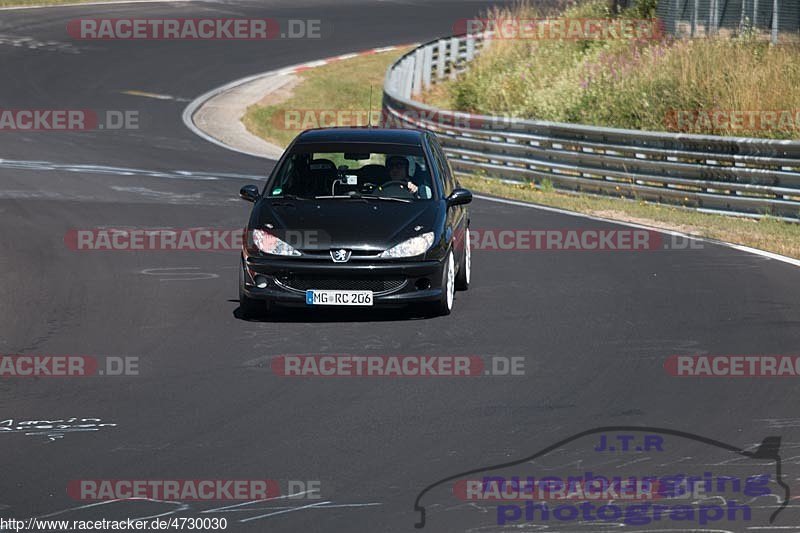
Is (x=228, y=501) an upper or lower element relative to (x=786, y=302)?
upper

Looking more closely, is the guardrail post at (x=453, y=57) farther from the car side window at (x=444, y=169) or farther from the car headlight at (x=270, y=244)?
the car headlight at (x=270, y=244)

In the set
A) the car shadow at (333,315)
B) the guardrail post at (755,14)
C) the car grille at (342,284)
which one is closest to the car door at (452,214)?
the car shadow at (333,315)

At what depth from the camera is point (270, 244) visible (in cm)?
1211

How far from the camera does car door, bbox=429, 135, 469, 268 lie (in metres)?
12.9

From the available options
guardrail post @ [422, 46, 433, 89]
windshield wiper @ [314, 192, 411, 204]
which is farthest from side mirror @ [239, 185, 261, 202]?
guardrail post @ [422, 46, 433, 89]

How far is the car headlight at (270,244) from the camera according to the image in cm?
1202

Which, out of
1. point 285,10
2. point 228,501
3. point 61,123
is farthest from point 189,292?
point 285,10

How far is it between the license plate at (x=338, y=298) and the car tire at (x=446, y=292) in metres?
0.72

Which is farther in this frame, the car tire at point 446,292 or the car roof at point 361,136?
the car roof at point 361,136

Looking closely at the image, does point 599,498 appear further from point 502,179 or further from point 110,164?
point 110,164

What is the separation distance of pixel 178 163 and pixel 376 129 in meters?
12.5

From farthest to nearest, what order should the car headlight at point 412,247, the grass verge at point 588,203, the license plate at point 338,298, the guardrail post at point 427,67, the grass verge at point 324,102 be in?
the guardrail post at point 427,67
the grass verge at point 324,102
the grass verge at point 588,203
the car headlight at point 412,247
the license plate at point 338,298

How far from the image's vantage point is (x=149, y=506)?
6.99m

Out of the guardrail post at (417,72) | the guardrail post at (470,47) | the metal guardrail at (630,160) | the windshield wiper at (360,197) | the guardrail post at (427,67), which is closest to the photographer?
the windshield wiper at (360,197)
